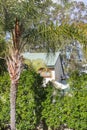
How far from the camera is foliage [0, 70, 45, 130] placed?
1326 centimetres

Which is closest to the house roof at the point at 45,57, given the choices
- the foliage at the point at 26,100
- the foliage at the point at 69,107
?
the foliage at the point at 26,100

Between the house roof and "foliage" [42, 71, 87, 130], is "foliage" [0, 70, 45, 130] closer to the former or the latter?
"foliage" [42, 71, 87, 130]

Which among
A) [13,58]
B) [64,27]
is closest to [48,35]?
[64,27]

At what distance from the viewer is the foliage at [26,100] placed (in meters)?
13.3

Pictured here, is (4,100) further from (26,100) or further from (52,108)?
(52,108)

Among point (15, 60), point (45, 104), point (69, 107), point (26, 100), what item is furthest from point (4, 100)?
point (69, 107)

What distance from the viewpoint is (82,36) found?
11688mm

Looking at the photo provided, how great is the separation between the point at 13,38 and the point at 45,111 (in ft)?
10.5

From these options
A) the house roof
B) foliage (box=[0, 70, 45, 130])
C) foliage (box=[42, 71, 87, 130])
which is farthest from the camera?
foliage (box=[0, 70, 45, 130])

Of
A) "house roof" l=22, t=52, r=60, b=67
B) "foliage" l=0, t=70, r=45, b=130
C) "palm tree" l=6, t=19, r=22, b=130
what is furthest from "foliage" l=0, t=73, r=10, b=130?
"palm tree" l=6, t=19, r=22, b=130

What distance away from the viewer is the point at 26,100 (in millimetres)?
13320

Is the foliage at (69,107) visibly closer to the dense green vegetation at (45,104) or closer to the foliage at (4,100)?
the dense green vegetation at (45,104)

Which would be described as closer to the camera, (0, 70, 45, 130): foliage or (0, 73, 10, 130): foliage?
(0, 70, 45, 130): foliage

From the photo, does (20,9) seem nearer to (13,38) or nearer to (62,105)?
(13,38)
